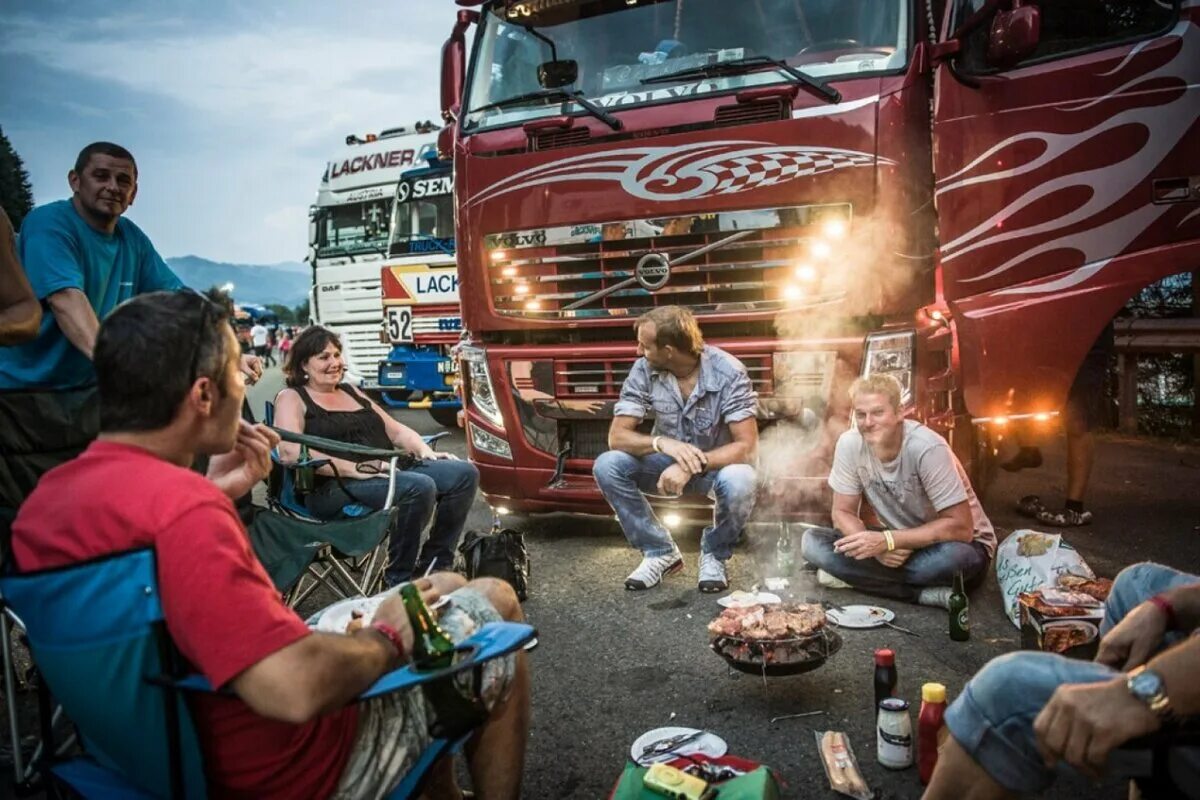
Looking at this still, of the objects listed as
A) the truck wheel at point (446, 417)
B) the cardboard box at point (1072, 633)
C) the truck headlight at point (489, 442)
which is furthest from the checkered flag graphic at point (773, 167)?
the truck wheel at point (446, 417)

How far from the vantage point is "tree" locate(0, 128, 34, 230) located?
104 feet

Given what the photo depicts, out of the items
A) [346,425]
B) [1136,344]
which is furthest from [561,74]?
[1136,344]

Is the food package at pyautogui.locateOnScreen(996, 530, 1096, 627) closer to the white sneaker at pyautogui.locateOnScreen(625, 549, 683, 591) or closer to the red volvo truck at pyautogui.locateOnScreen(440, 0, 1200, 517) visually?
the red volvo truck at pyautogui.locateOnScreen(440, 0, 1200, 517)

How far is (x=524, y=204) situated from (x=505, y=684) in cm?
351

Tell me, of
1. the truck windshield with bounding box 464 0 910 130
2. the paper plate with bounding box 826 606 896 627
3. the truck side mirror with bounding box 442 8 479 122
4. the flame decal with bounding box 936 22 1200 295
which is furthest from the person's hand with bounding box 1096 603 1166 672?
the truck side mirror with bounding box 442 8 479 122

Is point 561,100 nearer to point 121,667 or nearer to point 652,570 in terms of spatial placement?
point 652,570

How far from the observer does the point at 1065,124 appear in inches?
171

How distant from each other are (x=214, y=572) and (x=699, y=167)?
3.60 m

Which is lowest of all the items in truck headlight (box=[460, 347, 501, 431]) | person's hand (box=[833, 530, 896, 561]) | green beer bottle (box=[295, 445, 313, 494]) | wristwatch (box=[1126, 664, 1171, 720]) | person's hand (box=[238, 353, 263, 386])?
person's hand (box=[833, 530, 896, 561])

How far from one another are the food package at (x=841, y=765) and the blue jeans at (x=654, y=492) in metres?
1.74

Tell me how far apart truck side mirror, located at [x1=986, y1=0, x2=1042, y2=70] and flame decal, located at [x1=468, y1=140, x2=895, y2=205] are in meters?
0.71

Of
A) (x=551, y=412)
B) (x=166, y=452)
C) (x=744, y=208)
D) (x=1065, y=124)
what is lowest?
(x=551, y=412)

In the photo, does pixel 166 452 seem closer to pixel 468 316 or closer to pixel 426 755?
pixel 426 755

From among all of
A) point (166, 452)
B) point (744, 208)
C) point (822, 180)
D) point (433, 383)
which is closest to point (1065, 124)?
point (822, 180)
